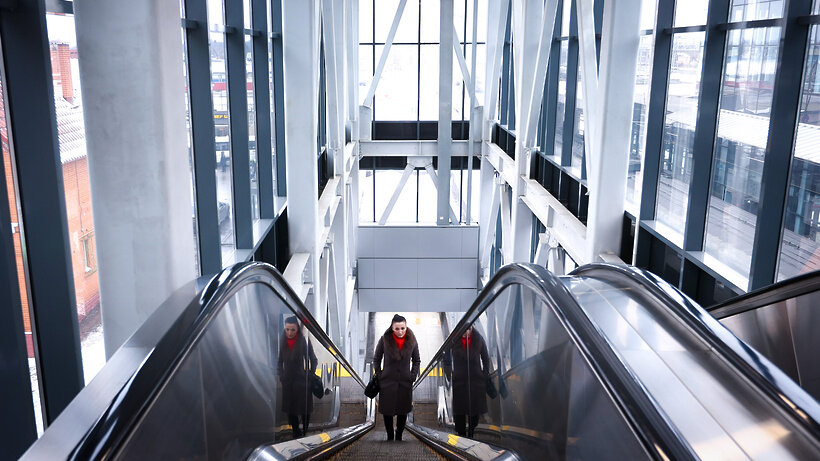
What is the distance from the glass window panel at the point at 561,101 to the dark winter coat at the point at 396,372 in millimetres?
7609

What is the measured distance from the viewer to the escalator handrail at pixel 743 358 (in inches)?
94.4

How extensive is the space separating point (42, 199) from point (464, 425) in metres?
3.88

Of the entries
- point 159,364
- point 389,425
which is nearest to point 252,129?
point 389,425

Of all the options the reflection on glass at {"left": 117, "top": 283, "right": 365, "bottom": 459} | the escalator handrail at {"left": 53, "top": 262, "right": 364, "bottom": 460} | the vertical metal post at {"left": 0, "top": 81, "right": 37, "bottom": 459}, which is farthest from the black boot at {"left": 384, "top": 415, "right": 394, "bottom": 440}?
the escalator handrail at {"left": 53, "top": 262, "right": 364, "bottom": 460}

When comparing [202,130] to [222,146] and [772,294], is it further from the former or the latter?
[772,294]

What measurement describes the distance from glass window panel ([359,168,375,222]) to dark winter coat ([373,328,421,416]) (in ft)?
57.7

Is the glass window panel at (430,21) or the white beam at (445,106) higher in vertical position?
the glass window panel at (430,21)

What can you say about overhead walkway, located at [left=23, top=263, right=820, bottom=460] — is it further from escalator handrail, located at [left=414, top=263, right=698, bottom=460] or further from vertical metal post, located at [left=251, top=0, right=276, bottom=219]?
vertical metal post, located at [left=251, top=0, right=276, bottom=219]

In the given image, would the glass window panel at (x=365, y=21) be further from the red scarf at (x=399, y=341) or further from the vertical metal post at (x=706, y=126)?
the red scarf at (x=399, y=341)

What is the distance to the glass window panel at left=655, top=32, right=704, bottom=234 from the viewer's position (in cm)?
878

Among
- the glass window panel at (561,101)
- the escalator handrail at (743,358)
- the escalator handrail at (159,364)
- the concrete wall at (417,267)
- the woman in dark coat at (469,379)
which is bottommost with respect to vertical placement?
the concrete wall at (417,267)

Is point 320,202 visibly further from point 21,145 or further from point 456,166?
point 456,166

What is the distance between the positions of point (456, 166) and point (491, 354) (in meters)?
20.2

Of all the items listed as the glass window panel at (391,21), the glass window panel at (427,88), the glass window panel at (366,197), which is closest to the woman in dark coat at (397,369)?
the glass window panel at (427,88)
